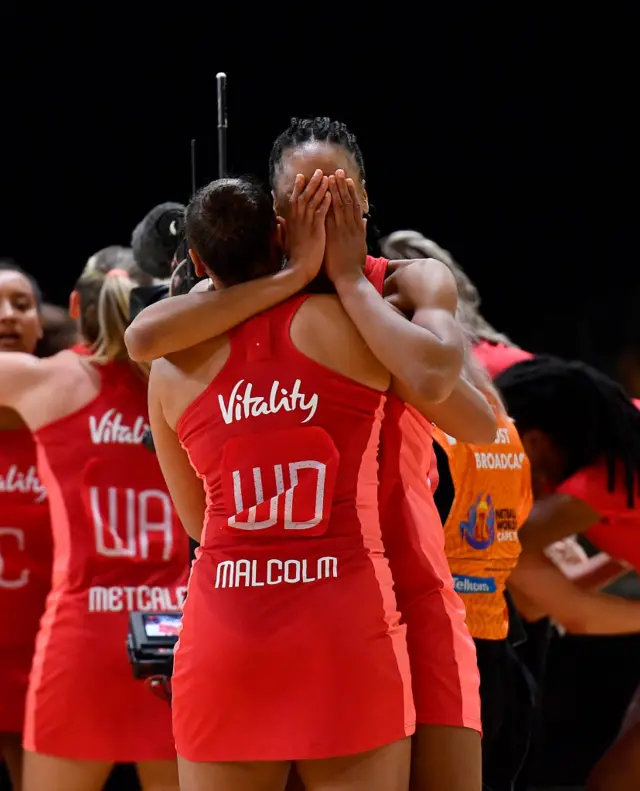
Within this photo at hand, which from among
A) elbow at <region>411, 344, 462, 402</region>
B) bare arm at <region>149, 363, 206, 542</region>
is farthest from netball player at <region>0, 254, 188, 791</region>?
elbow at <region>411, 344, 462, 402</region>

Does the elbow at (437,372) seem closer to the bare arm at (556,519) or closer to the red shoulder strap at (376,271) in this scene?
the red shoulder strap at (376,271)

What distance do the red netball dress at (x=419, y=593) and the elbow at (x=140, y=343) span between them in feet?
1.16

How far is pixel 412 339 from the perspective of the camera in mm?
1771

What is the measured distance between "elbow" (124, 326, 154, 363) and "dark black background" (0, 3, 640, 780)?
2550mm

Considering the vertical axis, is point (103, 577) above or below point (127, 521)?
below

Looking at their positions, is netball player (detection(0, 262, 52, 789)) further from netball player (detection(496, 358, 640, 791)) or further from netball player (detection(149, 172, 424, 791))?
netball player (detection(149, 172, 424, 791))

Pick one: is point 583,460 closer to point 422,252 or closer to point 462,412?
point 422,252

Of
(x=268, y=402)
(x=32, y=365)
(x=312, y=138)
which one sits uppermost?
(x=312, y=138)

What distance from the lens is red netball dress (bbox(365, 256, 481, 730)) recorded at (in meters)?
1.93

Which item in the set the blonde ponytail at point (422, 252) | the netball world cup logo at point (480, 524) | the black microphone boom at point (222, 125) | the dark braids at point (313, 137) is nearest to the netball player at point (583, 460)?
the blonde ponytail at point (422, 252)

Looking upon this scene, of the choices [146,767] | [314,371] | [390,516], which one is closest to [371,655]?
[390,516]

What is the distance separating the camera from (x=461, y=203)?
18.5 ft

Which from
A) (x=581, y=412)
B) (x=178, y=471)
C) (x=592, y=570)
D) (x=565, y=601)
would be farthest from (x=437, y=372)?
(x=592, y=570)

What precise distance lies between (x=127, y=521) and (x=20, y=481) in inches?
18.5
